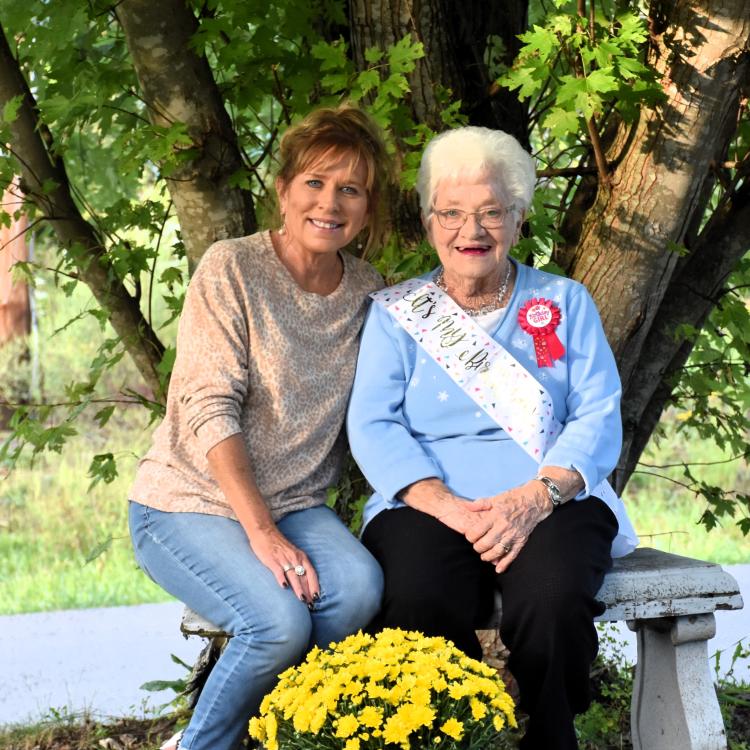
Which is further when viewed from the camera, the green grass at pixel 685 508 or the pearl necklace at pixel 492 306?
the green grass at pixel 685 508

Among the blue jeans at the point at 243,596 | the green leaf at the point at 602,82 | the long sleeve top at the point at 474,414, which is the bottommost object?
the blue jeans at the point at 243,596

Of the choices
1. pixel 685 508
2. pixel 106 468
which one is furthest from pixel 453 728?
pixel 685 508

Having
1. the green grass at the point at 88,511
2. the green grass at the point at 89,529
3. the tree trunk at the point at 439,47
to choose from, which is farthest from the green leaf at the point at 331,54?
the green grass at the point at 89,529

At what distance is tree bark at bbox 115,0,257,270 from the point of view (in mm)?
3217

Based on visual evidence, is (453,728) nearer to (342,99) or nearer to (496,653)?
(496,653)

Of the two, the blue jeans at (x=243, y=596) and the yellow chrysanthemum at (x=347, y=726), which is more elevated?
the blue jeans at (x=243, y=596)

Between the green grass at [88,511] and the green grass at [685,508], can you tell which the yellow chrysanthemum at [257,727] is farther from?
the green grass at [685,508]

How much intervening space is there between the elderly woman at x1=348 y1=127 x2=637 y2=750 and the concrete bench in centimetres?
10

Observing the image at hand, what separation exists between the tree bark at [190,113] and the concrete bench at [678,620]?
121 cm

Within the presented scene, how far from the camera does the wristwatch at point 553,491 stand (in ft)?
8.80

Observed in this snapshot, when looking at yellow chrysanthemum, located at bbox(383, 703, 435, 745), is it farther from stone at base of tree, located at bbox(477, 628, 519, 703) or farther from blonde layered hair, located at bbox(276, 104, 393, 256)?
stone at base of tree, located at bbox(477, 628, 519, 703)

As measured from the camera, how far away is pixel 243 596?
253 cm

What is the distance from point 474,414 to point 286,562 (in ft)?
1.97

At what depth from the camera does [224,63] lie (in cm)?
340
